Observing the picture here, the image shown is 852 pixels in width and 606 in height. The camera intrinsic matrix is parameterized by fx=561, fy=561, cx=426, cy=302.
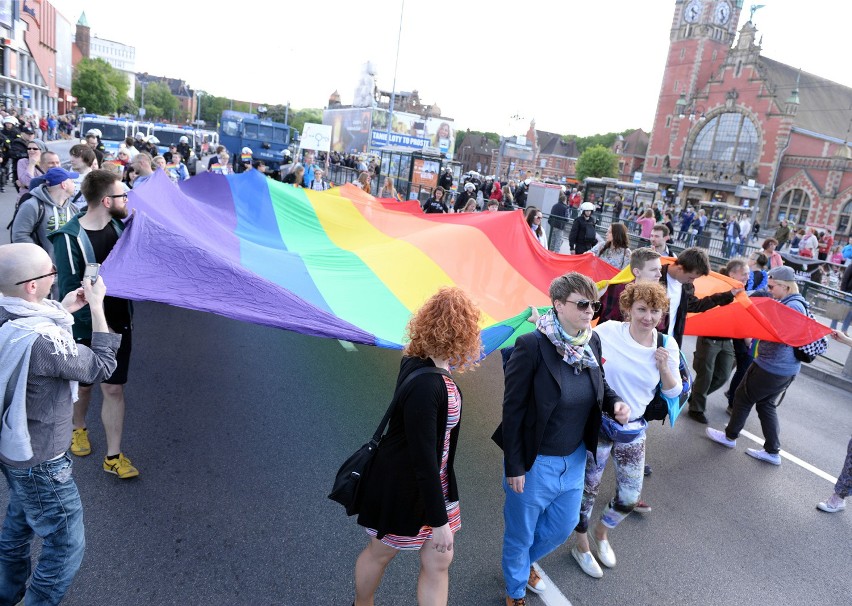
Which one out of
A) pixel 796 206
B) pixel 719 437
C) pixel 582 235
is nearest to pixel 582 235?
pixel 582 235

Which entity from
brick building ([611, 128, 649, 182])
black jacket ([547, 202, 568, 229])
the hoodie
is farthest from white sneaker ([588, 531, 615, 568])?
brick building ([611, 128, 649, 182])

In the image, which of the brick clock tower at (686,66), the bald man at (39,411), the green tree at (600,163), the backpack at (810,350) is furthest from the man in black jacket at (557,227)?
the green tree at (600,163)

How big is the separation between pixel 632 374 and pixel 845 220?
56.6 meters

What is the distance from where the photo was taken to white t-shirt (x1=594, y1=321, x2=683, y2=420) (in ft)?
11.2

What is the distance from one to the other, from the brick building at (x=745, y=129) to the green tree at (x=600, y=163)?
21419 millimetres

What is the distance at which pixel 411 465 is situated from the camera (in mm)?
2371

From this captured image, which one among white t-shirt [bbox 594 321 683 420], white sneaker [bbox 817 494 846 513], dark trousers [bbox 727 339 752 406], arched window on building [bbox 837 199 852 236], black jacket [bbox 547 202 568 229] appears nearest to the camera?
white t-shirt [bbox 594 321 683 420]

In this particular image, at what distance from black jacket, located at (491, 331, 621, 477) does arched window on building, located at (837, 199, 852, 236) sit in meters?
55.6

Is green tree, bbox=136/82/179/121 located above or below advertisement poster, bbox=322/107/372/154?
above

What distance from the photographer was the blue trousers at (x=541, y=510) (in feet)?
9.63

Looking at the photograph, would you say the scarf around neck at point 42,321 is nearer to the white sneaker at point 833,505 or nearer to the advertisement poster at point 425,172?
the white sneaker at point 833,505

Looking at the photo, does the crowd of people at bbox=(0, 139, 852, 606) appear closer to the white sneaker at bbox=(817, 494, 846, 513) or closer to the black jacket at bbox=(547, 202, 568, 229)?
the white sneaker at bbox=(817, 494, 846, 513)

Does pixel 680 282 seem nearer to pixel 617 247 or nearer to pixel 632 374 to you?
pixel 632 374

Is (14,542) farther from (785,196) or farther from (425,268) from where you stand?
(785,196)
